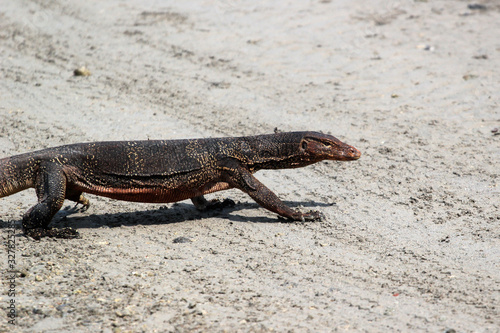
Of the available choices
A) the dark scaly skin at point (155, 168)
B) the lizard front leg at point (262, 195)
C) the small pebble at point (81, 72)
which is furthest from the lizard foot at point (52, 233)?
the small pebble at point (81, 72)

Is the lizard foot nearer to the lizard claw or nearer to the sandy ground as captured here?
the sandy ground

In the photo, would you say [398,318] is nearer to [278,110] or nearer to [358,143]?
[358,143]

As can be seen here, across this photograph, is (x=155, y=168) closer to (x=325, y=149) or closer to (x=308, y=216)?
(x=308, y=216)

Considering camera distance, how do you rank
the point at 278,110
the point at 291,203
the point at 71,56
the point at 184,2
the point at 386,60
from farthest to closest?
the point at 184,2 → the point at 71,56 → the point at 386,60 → the point at 278,110 → the point at 291,203

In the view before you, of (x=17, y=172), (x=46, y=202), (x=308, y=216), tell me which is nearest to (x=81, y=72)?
(x=17, y=172)

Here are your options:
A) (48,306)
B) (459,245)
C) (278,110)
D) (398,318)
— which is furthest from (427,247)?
(278,110)

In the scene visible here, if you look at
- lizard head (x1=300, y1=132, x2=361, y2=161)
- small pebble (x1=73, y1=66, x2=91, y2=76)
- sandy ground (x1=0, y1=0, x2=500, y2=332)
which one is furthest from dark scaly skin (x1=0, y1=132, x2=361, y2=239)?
small pebble (x1=73, y1=66, x2=91, y2=76)
